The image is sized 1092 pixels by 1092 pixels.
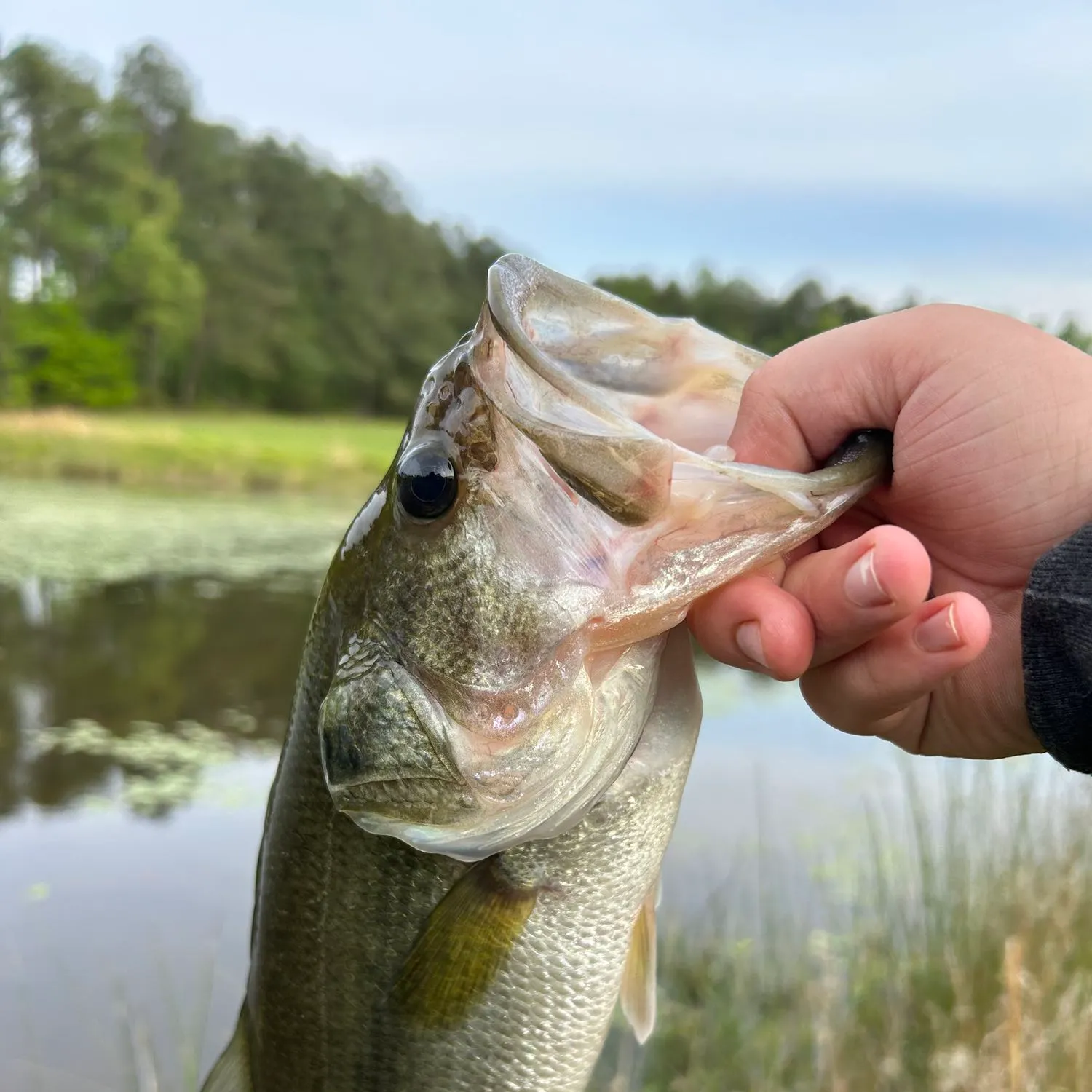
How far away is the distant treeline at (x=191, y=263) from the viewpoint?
1291 inches

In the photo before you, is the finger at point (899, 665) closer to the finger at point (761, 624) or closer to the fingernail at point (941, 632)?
the fingernail at point (941, 632)

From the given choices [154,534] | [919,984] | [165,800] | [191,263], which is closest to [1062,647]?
[919,984]

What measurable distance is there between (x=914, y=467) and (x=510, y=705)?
0.72m

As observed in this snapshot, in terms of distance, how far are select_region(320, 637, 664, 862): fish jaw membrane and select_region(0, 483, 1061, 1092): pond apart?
2149 mm

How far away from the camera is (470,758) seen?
1.29 meters

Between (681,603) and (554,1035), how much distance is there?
0.77 metres

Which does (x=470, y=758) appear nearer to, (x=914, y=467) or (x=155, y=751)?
(x=914, y=467)

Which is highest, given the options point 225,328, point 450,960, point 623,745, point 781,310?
point 225,328

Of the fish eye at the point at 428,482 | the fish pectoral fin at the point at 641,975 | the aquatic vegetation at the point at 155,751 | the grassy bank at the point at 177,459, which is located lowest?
the aquatic vegetation at the point at 155,751

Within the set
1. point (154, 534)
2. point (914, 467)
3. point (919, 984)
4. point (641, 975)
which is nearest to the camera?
point (914, 467)

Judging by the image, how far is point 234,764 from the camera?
21.1 ft

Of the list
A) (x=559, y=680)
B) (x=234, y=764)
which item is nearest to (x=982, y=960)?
(x=559, y=680)

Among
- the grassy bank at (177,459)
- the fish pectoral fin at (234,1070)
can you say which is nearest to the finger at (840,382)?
the fish pectoral fin at (234,1070)

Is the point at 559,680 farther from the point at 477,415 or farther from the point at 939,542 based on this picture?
the point at 939,542
